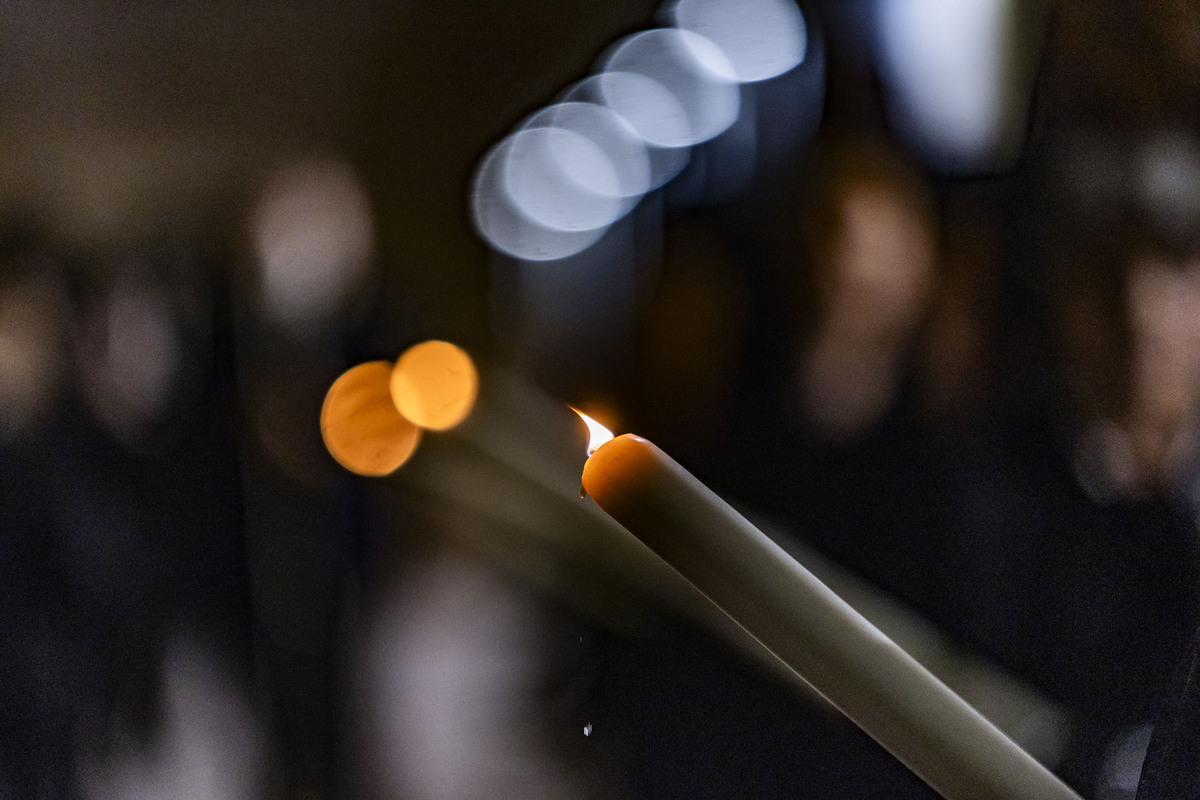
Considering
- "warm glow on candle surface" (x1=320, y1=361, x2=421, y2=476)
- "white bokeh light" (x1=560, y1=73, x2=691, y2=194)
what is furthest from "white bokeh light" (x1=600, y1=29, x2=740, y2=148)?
"warm glow on candle surface" (x1=320, y1=361, x2=421, y2=476)

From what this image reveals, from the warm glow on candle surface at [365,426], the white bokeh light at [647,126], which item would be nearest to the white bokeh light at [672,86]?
the white bokeh light at [647,126]

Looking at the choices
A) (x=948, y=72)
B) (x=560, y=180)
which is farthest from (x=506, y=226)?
(x=948, y=72)

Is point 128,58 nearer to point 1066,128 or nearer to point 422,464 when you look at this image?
point 422,464

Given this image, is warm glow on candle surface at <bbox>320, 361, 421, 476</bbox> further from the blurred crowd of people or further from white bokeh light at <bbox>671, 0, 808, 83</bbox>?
white bokeh light at <bbox>671, 0, 808, 83</bbox>

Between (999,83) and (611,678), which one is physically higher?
(999,83)

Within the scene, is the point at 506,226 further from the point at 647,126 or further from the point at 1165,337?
the point at 1165,337

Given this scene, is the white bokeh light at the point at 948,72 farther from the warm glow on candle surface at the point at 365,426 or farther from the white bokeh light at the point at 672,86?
the warm glow on candle surface at the point at 365,426

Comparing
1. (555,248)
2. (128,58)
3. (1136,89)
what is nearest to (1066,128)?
(1136,89)
